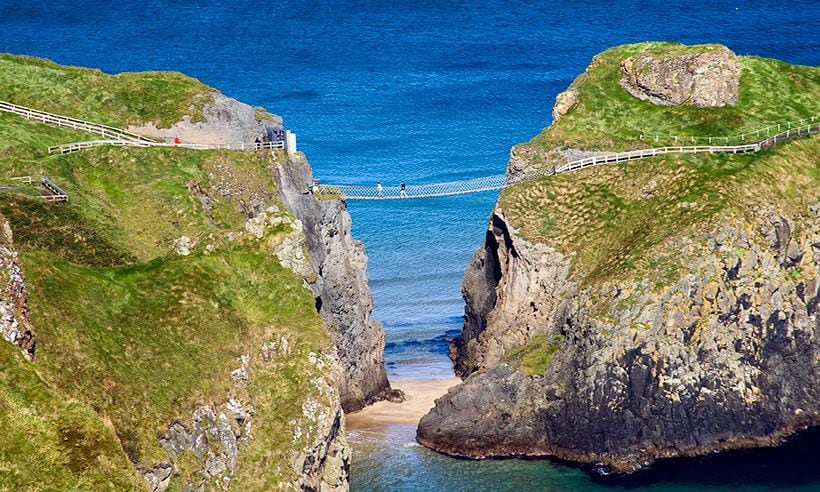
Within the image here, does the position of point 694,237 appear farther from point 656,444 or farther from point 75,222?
point 75,222

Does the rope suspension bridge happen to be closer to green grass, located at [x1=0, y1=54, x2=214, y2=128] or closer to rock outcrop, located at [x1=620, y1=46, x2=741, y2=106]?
green grass, located at [x1=0, y1=54, x2=214, y2=128]

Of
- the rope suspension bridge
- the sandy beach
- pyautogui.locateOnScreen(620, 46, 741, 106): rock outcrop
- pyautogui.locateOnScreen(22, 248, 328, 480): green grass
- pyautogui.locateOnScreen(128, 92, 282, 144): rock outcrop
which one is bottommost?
the sandy beach

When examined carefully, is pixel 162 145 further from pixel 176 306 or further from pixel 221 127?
pixel 176 306

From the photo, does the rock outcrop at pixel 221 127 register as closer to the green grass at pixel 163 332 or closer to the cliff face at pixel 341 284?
the cliff face at pixel 341 284

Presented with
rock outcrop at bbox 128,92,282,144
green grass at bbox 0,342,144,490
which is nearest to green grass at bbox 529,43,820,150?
rock outcrop at bbox 128,92,282,144

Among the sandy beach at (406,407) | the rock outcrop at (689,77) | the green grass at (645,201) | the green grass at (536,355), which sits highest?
the rock outcrop at (689,77)

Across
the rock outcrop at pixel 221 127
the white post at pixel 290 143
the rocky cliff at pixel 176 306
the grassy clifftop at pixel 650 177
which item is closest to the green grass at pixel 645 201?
the grassy clifftop at pixel 650 177
